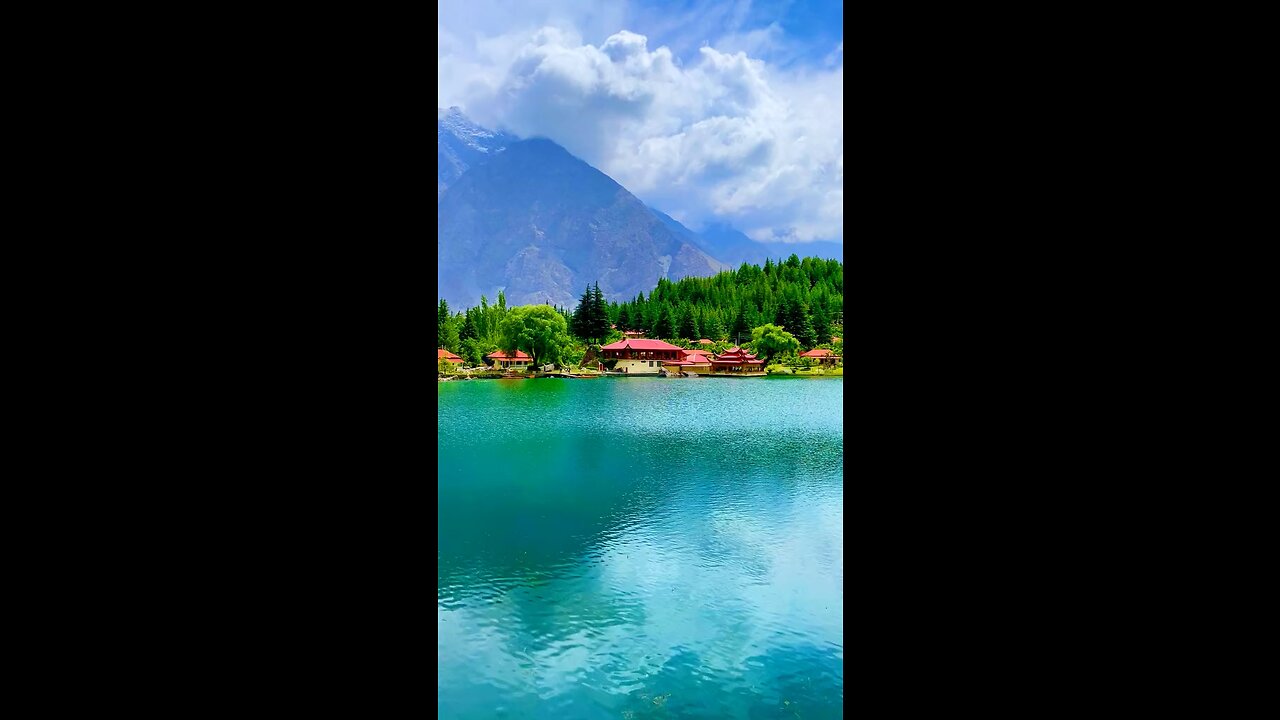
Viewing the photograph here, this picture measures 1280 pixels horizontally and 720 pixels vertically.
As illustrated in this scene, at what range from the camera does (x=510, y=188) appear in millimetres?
134500

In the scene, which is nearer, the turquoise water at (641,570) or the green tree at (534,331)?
the turquoise water at (641,570)

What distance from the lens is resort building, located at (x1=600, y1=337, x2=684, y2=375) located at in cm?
3200

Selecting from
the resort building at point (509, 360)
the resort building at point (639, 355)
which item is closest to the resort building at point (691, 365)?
the resort building at point (639, 355)

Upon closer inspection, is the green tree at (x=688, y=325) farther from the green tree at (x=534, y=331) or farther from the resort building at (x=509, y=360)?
the resort building at (x=509, y=360)

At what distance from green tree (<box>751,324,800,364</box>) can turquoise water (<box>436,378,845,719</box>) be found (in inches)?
560

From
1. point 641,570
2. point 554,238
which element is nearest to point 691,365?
point 641,570

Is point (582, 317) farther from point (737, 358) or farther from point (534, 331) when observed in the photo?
point (737, 358)

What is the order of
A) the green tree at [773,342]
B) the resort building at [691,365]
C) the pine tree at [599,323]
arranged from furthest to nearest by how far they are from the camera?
1. the pine tree at [599,323]
2. the resort building at [691,365]
3. the green tree at [773,342]

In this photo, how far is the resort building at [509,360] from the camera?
30.8m

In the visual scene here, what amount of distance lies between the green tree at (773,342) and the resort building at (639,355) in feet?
13.0

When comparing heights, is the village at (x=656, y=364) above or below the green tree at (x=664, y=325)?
below
